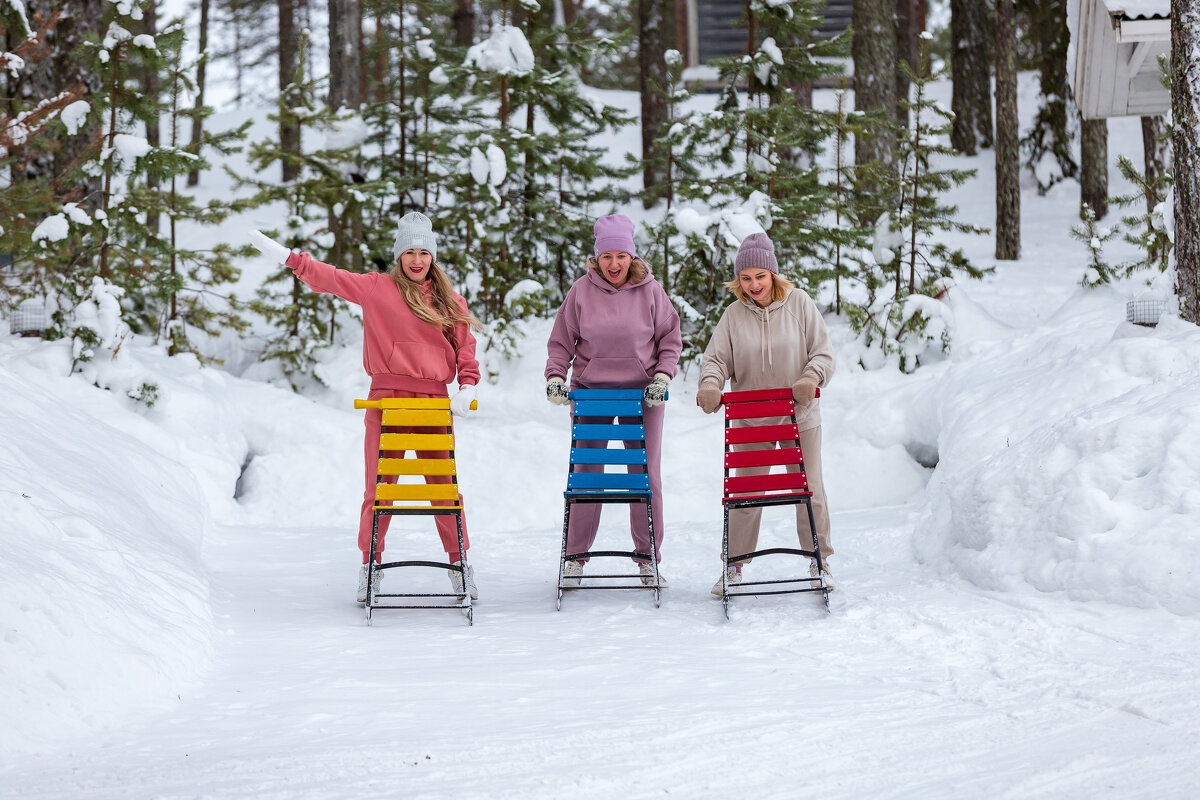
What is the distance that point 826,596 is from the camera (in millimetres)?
5508

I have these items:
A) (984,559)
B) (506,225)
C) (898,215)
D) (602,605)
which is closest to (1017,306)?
(898,215)

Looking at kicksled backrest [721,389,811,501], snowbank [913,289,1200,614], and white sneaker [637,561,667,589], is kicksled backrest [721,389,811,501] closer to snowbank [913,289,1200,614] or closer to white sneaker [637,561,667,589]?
white sneaker [637,561,667,589]

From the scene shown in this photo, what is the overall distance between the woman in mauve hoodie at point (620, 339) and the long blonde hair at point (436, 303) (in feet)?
1.74

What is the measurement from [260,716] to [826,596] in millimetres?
2786

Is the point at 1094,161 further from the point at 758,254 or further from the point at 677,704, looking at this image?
the point at 677,704

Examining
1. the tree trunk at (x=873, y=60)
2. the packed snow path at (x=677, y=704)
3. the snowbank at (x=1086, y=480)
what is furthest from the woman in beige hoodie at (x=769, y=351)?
the tree trunk at (x=873, y=60)

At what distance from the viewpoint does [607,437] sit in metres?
5.99

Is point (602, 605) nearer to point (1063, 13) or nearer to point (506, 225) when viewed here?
point (506, 225)

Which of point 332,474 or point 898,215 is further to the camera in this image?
point 898,215

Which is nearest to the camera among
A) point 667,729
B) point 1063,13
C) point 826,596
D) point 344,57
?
point 667,729

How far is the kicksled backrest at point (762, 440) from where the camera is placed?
5.66m

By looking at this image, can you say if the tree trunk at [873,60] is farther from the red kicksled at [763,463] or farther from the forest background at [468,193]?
the red kicksled at [763,463]

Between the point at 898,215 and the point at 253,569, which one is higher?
the point at 898,215

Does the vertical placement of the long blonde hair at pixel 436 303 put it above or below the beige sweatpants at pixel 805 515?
above
